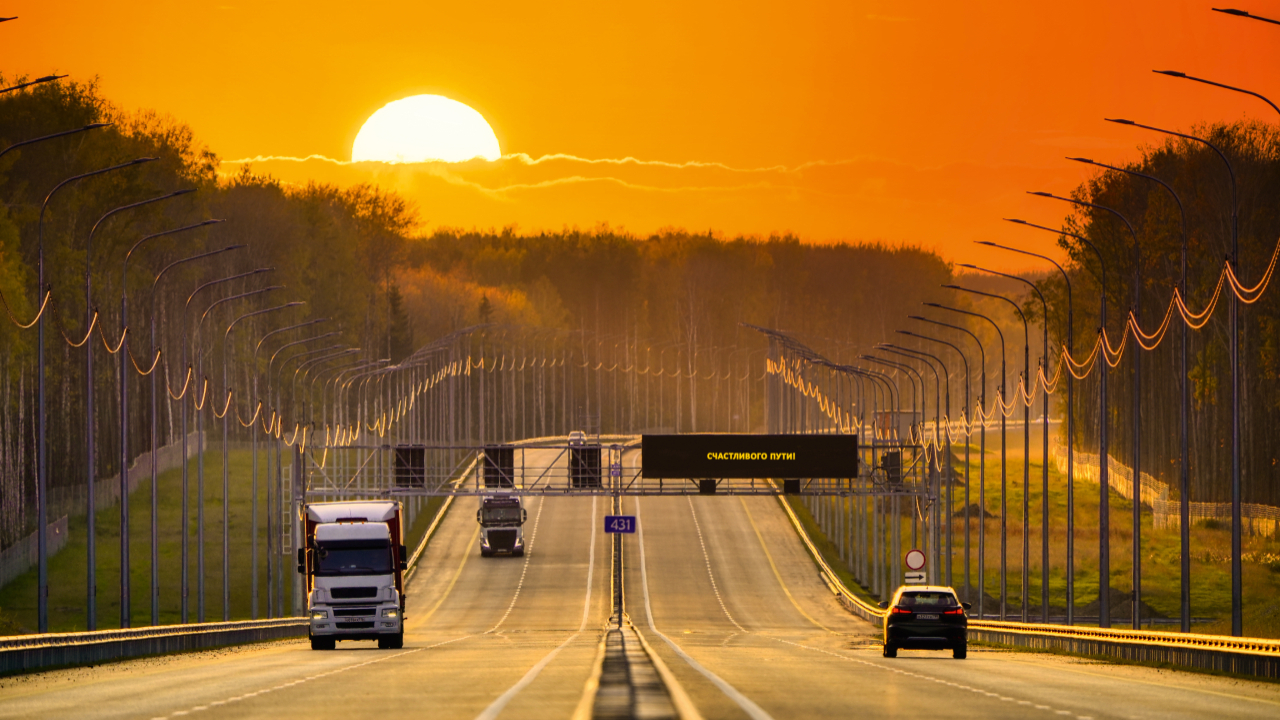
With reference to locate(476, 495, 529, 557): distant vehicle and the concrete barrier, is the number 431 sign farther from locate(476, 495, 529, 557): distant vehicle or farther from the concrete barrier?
the concrete barrier

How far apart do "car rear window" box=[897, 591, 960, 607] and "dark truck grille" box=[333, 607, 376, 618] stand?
14.1 meters

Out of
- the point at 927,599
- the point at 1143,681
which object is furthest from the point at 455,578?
the point at 1143,681

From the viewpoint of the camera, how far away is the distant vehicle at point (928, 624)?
41.7m

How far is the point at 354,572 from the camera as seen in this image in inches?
1847

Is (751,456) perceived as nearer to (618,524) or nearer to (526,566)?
(618,524)

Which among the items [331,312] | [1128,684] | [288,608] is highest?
[331,312]

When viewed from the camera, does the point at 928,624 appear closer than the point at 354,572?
Yes

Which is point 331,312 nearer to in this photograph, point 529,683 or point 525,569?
point 525,569

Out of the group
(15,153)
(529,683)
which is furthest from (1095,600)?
(529,683)

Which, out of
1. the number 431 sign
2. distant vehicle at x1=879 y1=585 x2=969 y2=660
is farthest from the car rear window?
the number 431 sign

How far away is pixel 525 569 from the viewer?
10412cm

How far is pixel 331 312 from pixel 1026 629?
367 feet

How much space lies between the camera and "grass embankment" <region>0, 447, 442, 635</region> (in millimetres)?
79125

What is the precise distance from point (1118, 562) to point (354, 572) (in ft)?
214
